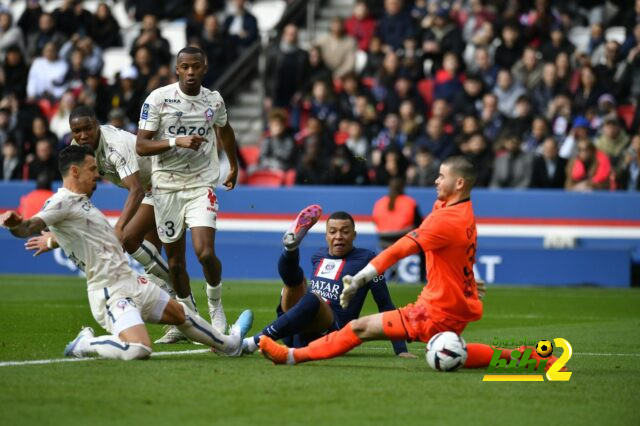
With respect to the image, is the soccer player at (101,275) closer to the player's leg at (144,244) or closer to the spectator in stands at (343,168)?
the player's leg at (144,244)

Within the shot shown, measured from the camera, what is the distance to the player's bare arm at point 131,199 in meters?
10.6

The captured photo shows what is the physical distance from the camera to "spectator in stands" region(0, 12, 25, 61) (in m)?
27.3

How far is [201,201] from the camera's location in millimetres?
11438

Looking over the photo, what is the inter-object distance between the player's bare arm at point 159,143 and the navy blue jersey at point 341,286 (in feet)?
4.91

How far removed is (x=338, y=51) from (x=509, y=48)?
3.29m

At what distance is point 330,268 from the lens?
34.1 feet

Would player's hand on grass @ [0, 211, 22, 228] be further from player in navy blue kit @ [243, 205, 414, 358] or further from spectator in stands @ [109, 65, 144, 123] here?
spectator in stands @ [109, 65, 144, 123]

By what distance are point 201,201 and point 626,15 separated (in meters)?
14.5

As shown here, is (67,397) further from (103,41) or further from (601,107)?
(103,41)

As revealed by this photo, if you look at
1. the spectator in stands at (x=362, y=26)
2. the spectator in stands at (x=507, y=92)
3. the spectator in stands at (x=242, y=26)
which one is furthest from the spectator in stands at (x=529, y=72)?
the spectator in stands at (x=242, y=26)

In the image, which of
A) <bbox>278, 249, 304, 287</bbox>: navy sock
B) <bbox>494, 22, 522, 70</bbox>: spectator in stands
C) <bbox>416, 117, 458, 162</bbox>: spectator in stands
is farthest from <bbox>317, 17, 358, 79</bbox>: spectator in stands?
<bbox>278, 249, 304, 287</bbox>: navy sock

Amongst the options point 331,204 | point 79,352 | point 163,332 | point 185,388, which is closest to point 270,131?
point 331,204

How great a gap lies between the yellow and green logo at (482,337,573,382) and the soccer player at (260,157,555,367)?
0.46 ft

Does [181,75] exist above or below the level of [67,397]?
above
